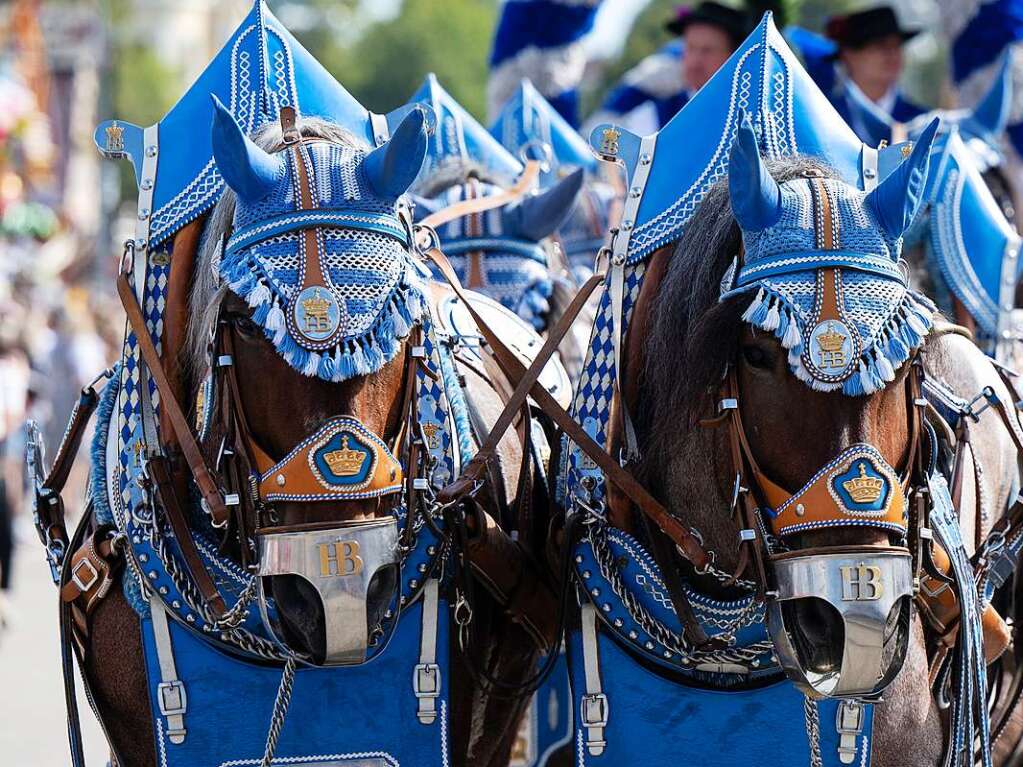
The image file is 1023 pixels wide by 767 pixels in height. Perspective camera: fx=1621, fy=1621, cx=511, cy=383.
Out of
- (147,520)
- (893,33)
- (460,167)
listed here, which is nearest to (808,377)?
(147,520)

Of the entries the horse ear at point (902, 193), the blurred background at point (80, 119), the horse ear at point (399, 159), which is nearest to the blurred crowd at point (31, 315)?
the blurred background at point (80, 119)

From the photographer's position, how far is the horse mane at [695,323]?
10.6 ft

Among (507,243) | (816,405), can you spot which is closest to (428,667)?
(816,405)

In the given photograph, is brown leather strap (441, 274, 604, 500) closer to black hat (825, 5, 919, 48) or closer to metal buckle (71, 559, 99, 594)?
metal buckle (71, 559, 99, 594)

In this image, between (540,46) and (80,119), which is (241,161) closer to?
(540,46)

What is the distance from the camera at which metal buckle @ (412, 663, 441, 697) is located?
361cm

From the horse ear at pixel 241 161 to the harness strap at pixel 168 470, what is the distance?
0.46 meters

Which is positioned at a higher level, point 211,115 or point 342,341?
point 211,115

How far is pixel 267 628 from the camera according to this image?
10.6ft

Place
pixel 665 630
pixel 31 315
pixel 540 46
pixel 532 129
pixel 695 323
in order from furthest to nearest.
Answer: pixel 31 315 < pixel 540 46 < pixel 532 129 < pixel 665 630 < pixel 695 323

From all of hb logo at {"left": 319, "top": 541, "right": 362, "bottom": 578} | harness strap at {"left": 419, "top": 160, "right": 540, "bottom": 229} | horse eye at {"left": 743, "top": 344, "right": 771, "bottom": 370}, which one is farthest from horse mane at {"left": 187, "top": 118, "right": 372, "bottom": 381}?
horse eye at {"left": 743, "top": 344, "right": 771, "bottom": 370}

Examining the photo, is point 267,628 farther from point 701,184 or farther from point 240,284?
point 701,184

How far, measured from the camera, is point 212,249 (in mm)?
3508

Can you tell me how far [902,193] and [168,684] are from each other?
1.87 meters
